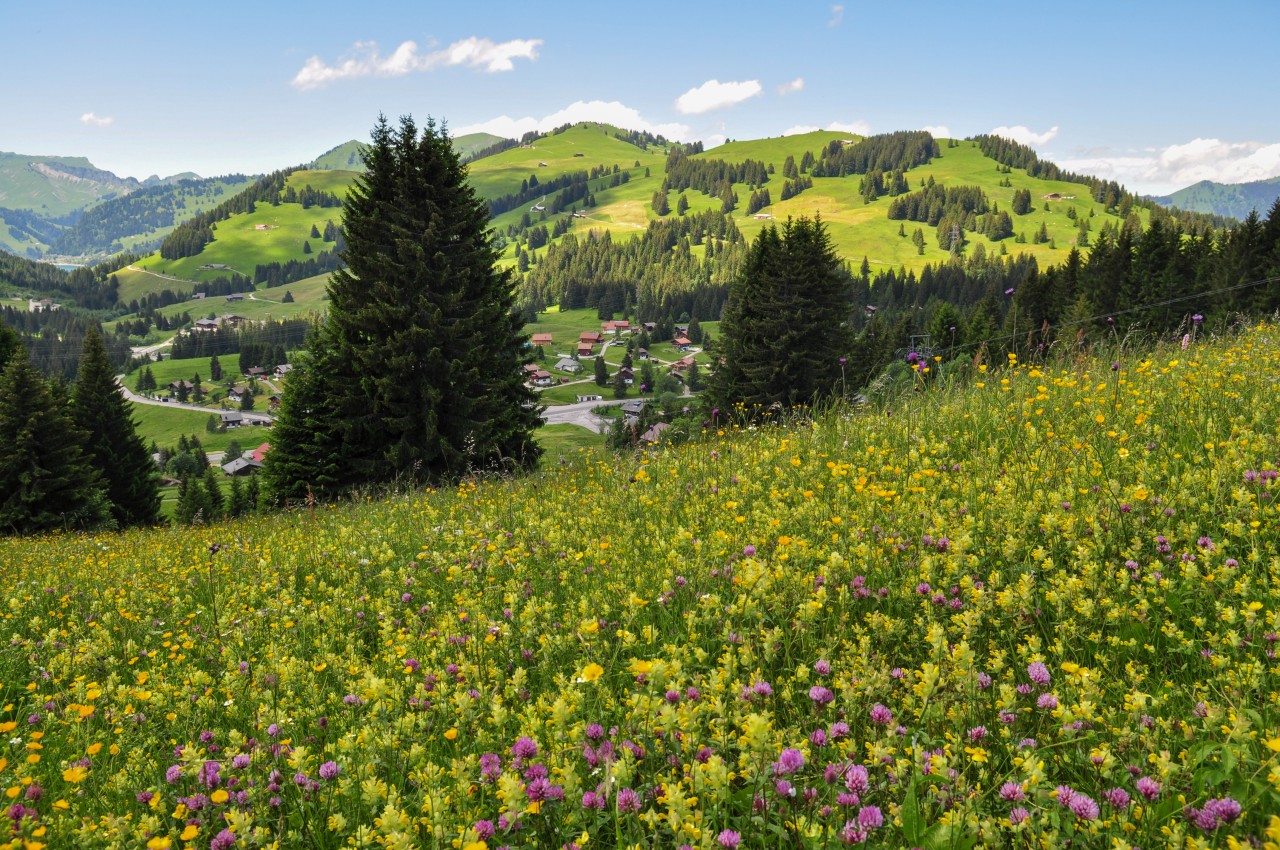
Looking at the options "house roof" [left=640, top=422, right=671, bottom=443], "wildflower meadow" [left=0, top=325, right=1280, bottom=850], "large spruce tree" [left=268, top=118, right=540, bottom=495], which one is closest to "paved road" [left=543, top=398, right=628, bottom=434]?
"large spruce tree" [left=268, top=118, right=540, bottom=495]

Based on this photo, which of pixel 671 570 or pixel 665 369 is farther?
pixel 665 369

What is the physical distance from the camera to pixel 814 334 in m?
48.3

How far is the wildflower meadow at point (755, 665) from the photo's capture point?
2.29 metres

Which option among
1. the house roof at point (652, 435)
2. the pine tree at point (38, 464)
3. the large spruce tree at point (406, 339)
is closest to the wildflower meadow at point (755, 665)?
the house roof at point (652, 435)

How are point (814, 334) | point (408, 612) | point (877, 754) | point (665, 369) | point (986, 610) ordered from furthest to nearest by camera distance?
point (665, 369) < point (814, 334) < point (408, 612) < point (986, 610) < point (877, 754)

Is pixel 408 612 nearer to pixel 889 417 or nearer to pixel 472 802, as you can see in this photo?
pixel 472 802

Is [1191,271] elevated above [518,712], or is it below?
above

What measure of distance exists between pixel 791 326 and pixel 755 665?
46824 millimetres

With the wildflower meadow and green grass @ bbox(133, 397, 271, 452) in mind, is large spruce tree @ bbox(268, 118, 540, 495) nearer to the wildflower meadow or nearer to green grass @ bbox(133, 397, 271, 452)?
the wildflower meadow

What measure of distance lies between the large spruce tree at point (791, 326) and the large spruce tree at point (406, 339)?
2324 cm

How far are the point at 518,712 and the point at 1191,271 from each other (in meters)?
95.4

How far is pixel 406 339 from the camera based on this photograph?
25.8m

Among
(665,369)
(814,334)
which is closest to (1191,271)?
(814,334)

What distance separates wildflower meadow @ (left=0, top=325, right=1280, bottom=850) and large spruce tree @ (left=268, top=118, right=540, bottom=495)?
19.1 meters
